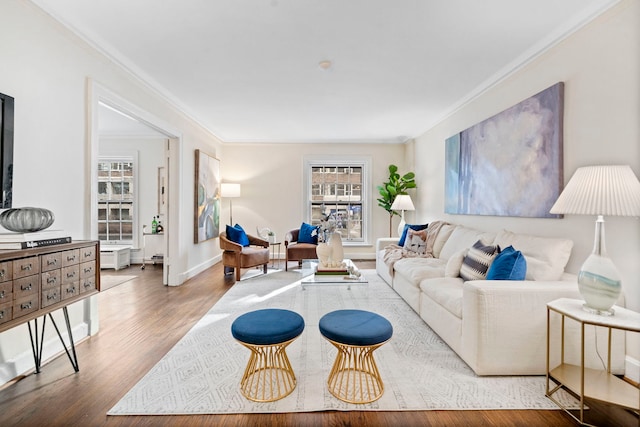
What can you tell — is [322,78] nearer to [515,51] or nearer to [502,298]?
[515,51]

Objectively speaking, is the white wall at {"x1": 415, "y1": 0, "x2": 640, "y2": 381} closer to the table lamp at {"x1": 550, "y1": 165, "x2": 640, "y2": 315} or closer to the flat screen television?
the table lamp at {"x1": 550, "y1": 165, "x2": 640, "y2": 315}

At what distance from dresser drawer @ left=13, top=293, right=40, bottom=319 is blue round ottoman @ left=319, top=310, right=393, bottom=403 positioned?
67.7 inches

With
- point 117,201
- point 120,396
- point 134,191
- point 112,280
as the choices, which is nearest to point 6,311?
point 120,396

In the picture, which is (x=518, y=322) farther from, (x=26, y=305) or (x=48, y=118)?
(x=48, y=118)

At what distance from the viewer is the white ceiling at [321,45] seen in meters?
2.25

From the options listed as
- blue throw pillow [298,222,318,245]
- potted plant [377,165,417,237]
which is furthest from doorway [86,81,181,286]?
potted plant [377,165,417,237]

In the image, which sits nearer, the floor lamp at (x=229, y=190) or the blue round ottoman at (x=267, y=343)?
the blue round ottoman at (x=267, y=343)

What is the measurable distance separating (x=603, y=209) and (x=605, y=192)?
10cm

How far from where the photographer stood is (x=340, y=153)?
→ 22.0 feet

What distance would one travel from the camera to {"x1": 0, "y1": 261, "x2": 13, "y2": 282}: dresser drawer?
163 cm

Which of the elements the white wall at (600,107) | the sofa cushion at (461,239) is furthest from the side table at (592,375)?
the sofa cushion at (461,239)

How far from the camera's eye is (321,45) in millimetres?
2748

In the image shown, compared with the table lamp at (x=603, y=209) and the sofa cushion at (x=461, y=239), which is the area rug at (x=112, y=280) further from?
the table lamp at (x=603, y=209)

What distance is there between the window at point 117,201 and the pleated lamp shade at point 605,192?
Result: 22.6 ft
